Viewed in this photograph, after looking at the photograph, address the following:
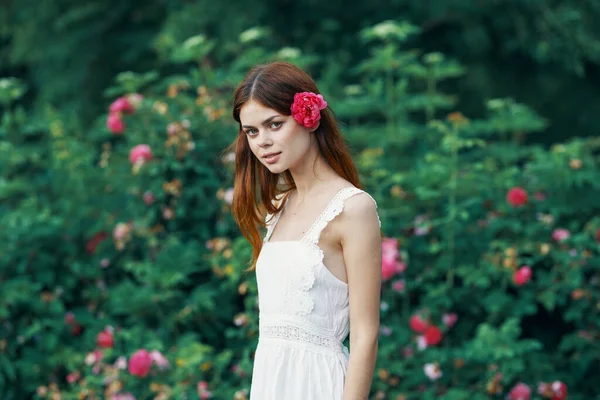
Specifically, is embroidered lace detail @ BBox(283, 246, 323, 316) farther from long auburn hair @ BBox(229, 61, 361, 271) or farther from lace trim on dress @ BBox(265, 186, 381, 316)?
long auburn hair @ BBox(229, 61, 361, 271)

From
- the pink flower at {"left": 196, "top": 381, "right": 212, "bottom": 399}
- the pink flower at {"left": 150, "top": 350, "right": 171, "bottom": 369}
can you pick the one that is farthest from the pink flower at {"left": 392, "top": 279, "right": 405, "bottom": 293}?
the pink flower at {"left": 150, "top": 350, "right": 171, "bottom": 369}

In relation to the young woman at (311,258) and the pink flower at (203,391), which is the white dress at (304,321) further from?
the pink flower at (203,391)

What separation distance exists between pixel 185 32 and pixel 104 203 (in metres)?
2.63

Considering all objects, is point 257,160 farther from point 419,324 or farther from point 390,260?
point 419,324

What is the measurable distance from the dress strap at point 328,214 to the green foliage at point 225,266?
6.09 ft

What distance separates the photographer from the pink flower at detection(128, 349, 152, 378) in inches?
162

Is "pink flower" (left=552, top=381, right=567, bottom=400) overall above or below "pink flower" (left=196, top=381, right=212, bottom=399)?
below

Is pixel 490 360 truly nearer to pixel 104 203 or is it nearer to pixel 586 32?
pixel 104 203

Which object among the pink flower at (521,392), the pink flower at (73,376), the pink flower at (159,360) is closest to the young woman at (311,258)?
the pink flower at (159,360)

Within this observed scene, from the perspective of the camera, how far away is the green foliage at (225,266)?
4.31 metres

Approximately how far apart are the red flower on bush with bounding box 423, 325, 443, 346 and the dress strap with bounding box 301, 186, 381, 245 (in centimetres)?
202

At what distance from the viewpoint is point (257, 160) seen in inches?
105

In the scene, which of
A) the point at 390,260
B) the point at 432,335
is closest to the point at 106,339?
the point at 390,260

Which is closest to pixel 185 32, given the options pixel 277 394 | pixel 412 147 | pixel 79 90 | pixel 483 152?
pixel 79 90
